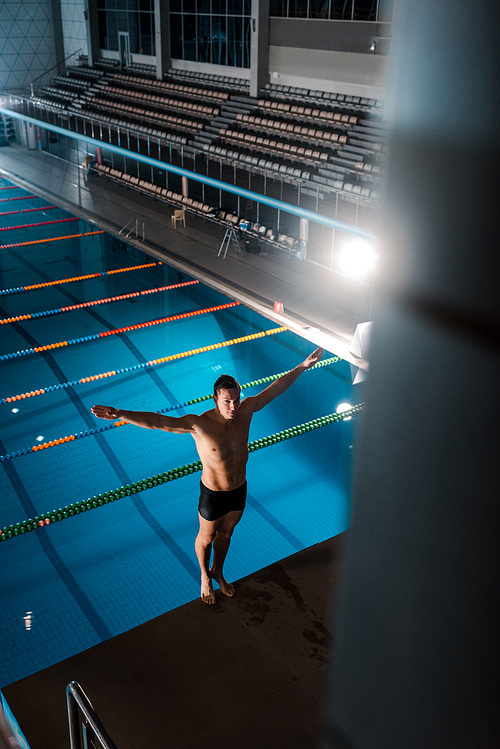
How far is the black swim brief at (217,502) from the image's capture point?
324cm

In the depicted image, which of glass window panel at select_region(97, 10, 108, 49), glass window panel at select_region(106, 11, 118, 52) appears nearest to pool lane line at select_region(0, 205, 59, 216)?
glass window panel at select_region(106, 11, 118, 52)

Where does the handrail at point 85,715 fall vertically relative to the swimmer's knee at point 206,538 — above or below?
above

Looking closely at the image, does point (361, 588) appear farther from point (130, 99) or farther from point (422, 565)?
point (130, 99)

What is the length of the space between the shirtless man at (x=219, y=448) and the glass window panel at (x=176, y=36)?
1925cm

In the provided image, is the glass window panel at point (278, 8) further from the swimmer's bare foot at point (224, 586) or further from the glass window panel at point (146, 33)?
the swimmer's bare foot at point (224, 586)

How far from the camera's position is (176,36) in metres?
19.9

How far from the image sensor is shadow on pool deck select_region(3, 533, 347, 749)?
2.54 metres

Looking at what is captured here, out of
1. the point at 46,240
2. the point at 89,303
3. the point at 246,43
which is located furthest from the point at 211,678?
the point at 246,43

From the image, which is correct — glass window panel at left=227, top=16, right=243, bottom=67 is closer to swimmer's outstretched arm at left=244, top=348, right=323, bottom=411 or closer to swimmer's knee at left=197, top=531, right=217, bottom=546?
swimmer's outstretched arm at left=244, top=348, right=323, bottom=411

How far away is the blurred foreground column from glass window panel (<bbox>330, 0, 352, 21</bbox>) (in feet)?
50.7

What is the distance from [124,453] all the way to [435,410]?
5.38 meters

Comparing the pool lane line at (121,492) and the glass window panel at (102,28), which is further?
the glass window panel at (102,28)

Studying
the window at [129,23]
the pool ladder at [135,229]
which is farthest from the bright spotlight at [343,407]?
the window at [129,23]

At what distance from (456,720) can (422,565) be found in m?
0.15
